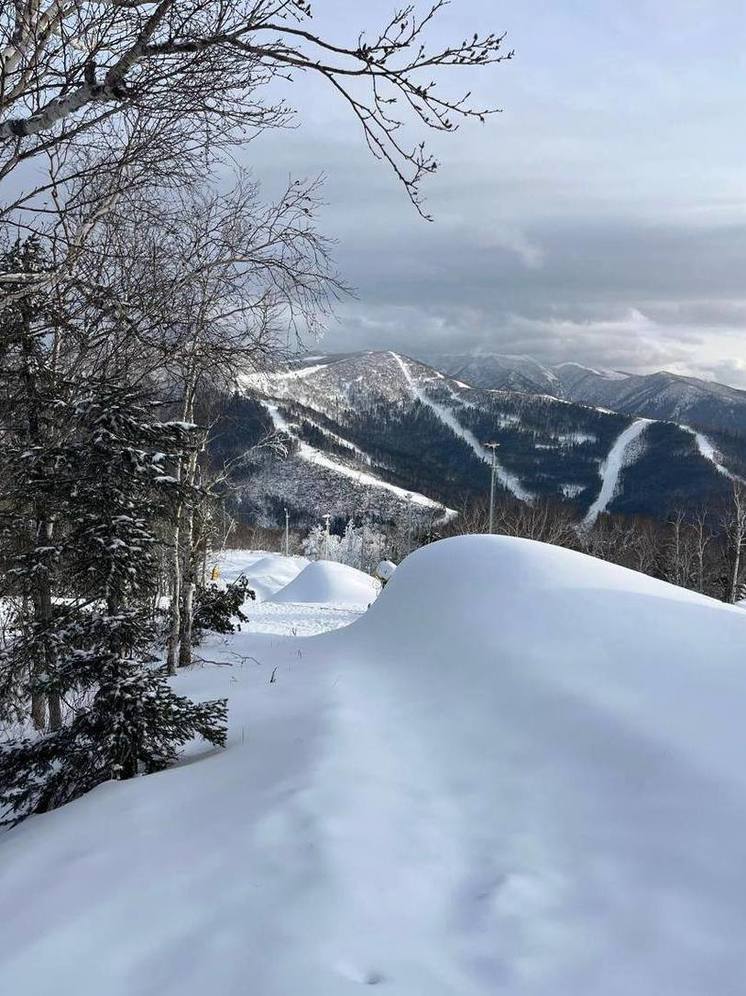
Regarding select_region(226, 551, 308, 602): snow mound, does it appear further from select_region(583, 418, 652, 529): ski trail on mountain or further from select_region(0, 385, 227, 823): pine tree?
select_region(583, 418, 652, 529): ski trail on mountain

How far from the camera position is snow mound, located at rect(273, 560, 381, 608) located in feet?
94.4

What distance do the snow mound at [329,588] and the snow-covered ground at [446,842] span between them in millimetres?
22457

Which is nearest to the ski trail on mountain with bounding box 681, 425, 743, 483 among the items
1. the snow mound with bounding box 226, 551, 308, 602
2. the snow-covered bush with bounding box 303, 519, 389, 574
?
the snow-covered bush with bounding box 303, 519, 389, 574

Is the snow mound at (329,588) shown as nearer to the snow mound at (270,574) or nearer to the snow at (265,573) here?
the snow at (265,573)

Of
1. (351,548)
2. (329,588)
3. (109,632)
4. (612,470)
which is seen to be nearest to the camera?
(109,632)

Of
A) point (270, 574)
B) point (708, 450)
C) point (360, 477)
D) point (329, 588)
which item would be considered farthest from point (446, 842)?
point (708, 450)

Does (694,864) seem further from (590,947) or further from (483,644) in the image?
(483,644)

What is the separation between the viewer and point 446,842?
3119 mm

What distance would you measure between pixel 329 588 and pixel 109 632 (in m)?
25.1

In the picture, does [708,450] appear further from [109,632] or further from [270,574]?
[109,632]

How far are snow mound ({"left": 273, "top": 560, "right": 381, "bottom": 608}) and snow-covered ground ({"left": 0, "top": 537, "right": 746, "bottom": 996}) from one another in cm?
2246

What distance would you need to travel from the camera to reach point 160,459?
16.4 ft

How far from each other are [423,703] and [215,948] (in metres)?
2.83

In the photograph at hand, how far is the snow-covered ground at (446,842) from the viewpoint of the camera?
92.0 inches
